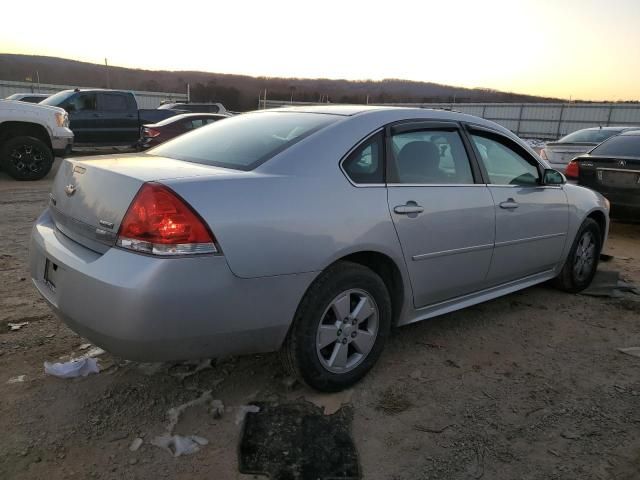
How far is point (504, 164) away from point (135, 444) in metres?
3.08

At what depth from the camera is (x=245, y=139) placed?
3047 mm

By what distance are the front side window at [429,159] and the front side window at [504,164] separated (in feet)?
0.73

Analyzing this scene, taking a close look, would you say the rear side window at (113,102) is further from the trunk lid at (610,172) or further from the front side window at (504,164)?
the front side window at (504,164)

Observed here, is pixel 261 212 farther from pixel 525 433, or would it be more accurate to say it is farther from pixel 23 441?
pixel 525 433

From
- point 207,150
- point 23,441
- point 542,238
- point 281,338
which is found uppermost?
point 207,150

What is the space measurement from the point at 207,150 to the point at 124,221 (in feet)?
2.97

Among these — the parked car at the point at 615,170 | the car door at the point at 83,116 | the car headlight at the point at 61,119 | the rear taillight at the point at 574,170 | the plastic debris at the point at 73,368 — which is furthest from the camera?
the car door at the point at 83,116

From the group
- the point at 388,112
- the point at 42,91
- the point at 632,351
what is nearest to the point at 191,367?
the point at 388,112

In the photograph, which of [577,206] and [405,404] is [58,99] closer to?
[577,206]

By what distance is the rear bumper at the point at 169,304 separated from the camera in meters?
2.17

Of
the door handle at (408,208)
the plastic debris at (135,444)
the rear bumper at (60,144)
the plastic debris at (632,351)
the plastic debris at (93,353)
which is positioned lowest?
the plastic debris at (135,444)

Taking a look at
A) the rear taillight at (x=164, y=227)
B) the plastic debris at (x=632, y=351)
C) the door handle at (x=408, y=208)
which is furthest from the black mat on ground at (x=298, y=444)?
the plastic debris at (x=632, y=351)

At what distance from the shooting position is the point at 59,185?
2.88 meters

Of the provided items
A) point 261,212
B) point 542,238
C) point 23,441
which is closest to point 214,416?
point 23,441
